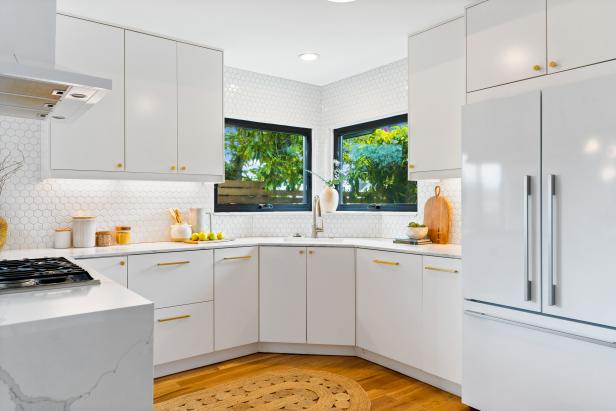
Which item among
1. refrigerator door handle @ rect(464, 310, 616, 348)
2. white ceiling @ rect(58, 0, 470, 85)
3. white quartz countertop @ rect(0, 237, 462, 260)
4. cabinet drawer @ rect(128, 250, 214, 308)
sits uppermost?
white ceiling @ rect(58, 0, 470, 85)

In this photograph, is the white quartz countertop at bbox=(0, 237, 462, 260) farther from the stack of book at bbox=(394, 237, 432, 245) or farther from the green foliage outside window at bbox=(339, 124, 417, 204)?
the green foliage outside window at bbox=(339, 124, 417, 204)

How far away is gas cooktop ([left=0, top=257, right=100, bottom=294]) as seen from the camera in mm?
1626

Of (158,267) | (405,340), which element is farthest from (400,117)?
(158,267)

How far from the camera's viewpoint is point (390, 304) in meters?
3.24

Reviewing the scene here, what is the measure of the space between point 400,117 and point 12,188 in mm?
3065

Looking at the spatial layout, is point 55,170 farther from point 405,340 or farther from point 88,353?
point 405,340

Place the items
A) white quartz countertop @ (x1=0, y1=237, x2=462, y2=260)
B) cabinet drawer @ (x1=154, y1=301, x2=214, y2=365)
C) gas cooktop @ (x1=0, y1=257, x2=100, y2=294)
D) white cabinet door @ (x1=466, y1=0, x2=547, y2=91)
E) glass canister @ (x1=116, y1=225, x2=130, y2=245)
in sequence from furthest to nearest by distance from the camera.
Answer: glass canister @ (x1=116, y1=225, x2=130, y2=245) < cabinet drawer @ (x1=154, y1=301, x2=214, y2=365) < white quartz countertop @ (x1=0, y1=237, x2=462, y2=260) < white cabinet door @ (x1=466, y1=0, x2=547, y2=91) < gas cooktop @ (x1=0, y1=257, x2=100, y2=294)

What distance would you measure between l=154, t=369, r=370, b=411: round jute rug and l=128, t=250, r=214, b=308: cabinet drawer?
0.66 meters

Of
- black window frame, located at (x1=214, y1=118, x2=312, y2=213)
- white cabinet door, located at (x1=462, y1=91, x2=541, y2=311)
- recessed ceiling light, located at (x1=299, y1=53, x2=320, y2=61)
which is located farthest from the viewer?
black window frame, located at (x1=214, y1=118, x2=312, y2=213)

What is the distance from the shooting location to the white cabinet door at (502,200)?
229 cm

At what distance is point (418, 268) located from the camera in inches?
119

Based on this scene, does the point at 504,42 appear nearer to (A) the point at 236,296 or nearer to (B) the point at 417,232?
(B) the point at 417,232

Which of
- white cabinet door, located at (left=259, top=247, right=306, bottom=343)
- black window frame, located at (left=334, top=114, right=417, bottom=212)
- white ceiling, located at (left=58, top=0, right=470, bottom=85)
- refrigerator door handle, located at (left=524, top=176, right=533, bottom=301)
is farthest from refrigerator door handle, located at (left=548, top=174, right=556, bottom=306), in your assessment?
white cabinet door, located at (left=259, top=247, right=306, bottom=343)

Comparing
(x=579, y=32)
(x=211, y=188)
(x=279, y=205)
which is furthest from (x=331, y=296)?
(x=579, y=32)
